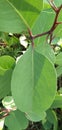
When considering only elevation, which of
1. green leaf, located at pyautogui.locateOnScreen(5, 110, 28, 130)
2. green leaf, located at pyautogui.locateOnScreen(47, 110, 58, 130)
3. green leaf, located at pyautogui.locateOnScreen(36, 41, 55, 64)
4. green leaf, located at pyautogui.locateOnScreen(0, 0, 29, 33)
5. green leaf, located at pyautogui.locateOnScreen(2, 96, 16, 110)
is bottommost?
green leaf, located at pyautogui.locateOnScreen(47, 110, 58, 130)

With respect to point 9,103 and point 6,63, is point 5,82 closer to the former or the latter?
point 6,63

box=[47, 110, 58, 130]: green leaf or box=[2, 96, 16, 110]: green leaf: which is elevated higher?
box=[2, 96, 16, 110]: green leaf

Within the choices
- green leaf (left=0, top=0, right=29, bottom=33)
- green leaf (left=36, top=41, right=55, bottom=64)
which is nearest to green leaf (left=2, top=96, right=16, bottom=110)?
green leaf (left=36, top=41, right=55, bottom=64)

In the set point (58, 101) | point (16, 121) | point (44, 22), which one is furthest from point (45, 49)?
point (16, 121)

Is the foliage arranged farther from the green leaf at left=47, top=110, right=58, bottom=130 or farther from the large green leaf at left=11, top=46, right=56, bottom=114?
the green leaf at left=47, top=110, right=58, bottom=130

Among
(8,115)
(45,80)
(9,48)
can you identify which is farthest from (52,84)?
(9,48)

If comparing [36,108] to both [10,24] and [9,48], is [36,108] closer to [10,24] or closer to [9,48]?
[10,24]
